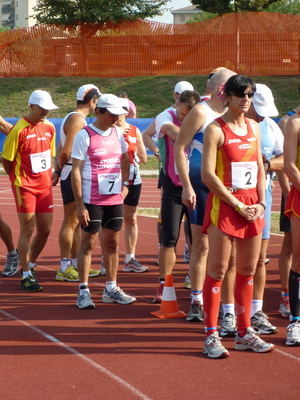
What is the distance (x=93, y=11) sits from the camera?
35.3 metres

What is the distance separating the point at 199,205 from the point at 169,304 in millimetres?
1028

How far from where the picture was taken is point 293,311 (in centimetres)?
529

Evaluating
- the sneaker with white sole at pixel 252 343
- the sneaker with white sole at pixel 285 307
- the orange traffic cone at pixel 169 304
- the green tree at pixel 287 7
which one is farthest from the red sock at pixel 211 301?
the green tree at pixel 287 7

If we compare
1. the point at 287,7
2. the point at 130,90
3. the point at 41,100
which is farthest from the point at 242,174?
the point at 287,7

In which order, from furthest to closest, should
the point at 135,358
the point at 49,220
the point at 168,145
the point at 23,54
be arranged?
1. the point at 23,54
2. the point at 49,220
3. the point at 168,145
4. the point at 135,358

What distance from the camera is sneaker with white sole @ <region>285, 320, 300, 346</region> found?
518 cm

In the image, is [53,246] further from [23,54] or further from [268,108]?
[23,54]

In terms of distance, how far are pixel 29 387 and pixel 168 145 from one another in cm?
303

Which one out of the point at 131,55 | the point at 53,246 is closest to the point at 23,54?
the point at 131,55

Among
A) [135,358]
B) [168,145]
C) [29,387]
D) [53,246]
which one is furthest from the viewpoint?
[53,246]

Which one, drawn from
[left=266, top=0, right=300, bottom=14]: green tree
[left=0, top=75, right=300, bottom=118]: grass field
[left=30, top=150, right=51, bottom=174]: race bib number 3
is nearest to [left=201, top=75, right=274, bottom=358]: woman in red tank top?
[left=30, top=150, right=51, bottom=174]: race bib number 3

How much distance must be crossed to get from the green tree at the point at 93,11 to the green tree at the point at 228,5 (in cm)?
309

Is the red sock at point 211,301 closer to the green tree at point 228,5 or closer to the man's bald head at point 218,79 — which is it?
the man's bald head at point 218,79

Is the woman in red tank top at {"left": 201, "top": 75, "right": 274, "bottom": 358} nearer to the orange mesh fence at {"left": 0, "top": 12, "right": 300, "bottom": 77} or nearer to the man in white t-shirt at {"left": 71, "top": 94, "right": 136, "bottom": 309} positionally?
the man in white t-shirt at {"left": 71, "top": 94, "right": 136, "bottom": 309}
